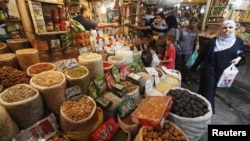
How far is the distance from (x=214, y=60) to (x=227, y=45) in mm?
270

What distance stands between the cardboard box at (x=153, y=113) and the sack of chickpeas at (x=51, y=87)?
704 mm

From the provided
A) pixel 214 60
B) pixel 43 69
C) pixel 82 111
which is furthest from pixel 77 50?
pixel 214 60

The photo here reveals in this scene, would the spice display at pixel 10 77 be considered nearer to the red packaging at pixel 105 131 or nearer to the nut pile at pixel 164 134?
the red packaging at pixel 105 131

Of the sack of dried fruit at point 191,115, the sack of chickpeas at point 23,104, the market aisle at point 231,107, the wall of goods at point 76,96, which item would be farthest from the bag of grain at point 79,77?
the market aisle at point 231,107

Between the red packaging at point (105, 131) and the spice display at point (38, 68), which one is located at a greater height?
the spice display at point (38, 68)

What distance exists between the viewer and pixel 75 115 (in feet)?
4.35

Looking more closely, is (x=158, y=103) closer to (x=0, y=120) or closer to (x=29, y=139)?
(x=29, y=139)

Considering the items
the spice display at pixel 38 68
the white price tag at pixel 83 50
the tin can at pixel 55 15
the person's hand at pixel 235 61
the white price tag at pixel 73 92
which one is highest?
the tin can at pixel 55 15

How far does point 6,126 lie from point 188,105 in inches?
66.1

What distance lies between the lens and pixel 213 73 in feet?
7.57

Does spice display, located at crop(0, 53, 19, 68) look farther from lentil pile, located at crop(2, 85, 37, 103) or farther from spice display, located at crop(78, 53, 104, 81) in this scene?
spice display, located at crop(78, 53, 104, 81)

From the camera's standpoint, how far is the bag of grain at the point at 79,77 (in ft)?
4.82

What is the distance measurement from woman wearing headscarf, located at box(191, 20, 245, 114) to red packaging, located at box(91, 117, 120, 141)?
1650 mm

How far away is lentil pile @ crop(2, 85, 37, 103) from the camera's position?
1.16 meters
